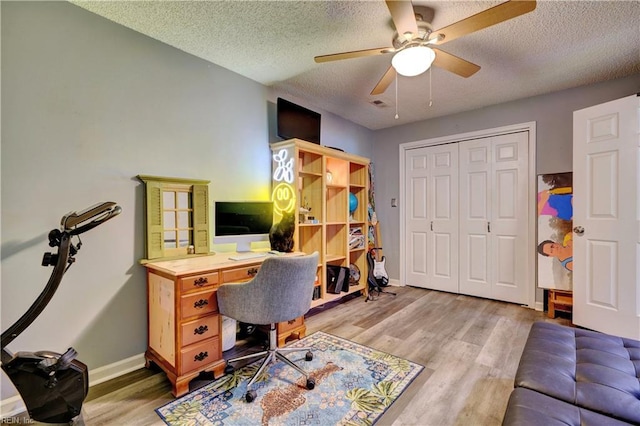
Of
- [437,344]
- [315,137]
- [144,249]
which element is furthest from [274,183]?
[437,344]

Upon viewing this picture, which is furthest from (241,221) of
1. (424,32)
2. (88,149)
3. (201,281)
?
(424,32)

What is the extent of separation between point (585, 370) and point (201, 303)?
2130 mm

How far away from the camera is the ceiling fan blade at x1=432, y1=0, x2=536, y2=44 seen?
1.42 m

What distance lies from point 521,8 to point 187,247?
2.70 meters

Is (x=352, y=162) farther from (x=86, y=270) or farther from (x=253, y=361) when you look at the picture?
(x=86, y=270)

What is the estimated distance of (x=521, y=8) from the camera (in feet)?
4.72

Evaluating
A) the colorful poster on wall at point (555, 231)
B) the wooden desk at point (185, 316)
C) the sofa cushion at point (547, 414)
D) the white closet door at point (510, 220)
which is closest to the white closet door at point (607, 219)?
the colorful poster on wall at point (555, 231)

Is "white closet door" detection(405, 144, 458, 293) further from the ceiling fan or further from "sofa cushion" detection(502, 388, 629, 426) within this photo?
"sofa cushion" detection(502, 388, 629, 426)

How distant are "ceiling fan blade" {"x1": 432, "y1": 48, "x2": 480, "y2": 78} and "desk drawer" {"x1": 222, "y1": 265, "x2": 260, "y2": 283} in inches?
81.7

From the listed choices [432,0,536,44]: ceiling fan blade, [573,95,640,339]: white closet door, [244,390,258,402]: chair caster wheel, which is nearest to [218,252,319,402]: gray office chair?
[244,390,258,402]: chair caster wheel

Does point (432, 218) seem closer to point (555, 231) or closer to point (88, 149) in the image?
point (555, 231)

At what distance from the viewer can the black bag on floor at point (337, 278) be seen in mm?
3502

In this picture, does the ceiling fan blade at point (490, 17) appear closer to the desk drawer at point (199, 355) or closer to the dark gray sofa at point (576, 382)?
the dark gray sofa at point (576, 382)

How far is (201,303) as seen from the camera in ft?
6.37
